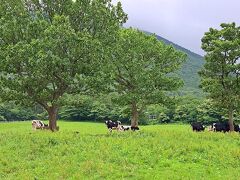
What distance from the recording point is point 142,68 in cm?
4897

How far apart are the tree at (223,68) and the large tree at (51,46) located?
1444 cm

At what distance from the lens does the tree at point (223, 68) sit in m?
44.8

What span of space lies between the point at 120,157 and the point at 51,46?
15.7m

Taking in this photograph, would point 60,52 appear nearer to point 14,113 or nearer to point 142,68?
point 142,68

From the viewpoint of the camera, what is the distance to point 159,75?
1961 inches

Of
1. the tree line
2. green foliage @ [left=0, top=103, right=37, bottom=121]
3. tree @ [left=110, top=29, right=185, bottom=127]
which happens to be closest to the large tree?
the tree line

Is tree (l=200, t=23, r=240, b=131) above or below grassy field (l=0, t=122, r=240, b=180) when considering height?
above

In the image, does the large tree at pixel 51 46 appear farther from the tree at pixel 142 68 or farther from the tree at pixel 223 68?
the tree at pixel 223 68

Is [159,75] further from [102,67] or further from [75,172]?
[75,172]

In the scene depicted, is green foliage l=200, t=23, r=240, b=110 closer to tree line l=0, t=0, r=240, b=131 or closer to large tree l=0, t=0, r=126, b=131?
tree line l=0, t=0, r=240, b=131

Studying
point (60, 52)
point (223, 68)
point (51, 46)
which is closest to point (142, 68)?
point (223, 68)

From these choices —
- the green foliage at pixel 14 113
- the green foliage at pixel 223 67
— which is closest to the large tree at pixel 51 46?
the green foliage at pixel 223 67

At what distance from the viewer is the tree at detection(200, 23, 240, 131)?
44.8 m

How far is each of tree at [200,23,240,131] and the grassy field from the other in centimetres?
2064
